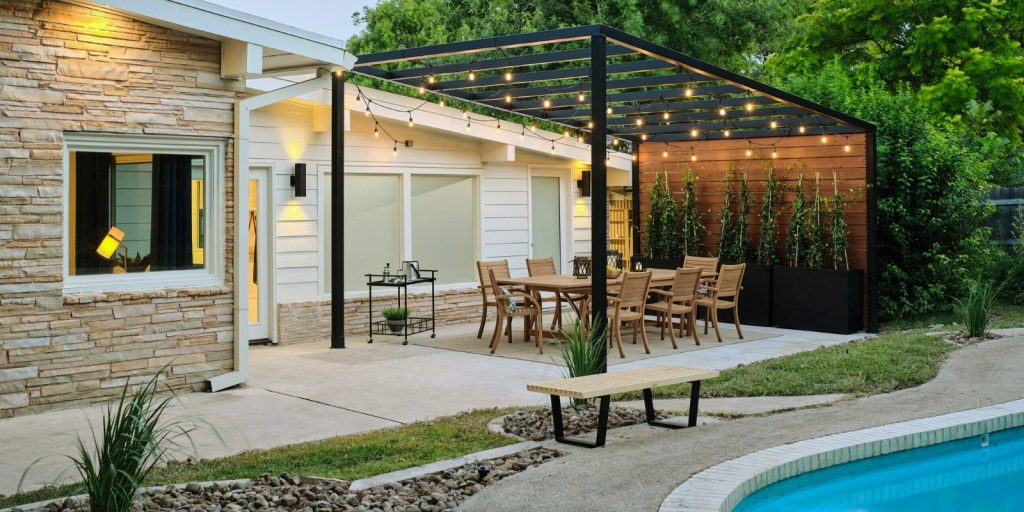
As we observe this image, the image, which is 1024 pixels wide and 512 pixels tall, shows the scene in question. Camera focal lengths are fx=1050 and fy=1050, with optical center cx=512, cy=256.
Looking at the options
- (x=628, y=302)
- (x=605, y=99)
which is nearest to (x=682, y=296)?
(x=628, y=302)

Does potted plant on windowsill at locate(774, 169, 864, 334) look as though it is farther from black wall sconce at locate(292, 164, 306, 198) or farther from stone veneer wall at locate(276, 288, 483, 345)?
black wall sconce at locate(292, 164, 306, 198)

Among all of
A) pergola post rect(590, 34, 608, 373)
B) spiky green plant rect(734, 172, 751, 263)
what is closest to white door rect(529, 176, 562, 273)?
spiky green plant rect(734, 172, 751, 263)

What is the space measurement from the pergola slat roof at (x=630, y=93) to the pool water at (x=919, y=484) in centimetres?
355

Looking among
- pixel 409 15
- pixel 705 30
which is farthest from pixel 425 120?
pixel 409 15

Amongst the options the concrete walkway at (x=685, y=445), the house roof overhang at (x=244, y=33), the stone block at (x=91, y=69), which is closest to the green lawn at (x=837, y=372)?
the concrete walkway at (x=685, y=445)

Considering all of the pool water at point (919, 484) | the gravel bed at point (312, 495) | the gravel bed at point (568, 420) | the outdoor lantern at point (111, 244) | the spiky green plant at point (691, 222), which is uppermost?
the spiky green plant at point (691, 222)

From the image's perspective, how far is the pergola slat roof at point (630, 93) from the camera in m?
8.66

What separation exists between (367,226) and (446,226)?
1.25m

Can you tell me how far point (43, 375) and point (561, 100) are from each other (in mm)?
6605

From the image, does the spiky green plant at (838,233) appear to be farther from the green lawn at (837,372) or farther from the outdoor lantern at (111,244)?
the outdoor lantern at (111,244)

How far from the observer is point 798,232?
486 inches

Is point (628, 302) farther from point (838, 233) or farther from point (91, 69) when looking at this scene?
point (91, 69)

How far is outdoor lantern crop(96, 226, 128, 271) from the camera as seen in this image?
7820 mm

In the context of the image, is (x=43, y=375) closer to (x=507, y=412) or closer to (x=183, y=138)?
(x=183, y=138)
